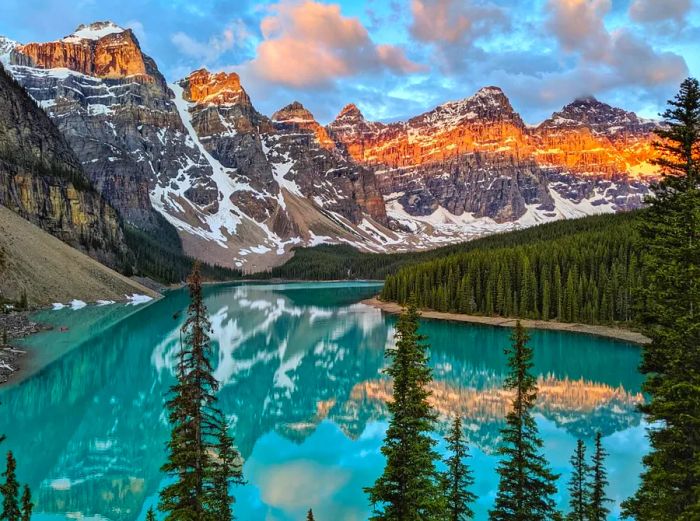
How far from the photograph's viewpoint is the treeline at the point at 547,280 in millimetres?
78938

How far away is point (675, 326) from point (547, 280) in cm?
7547

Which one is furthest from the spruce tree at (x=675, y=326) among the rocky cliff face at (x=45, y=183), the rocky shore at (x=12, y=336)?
the rocky cliff face at (x=45, y=183)

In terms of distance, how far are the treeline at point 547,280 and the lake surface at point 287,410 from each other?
10590 millimetres

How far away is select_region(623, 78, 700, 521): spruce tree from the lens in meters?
12.1

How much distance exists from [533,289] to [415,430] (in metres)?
78.5

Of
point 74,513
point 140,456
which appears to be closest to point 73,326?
point 140,456

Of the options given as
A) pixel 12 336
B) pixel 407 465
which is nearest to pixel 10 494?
pixel 407 465

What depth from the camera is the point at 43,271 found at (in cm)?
8725

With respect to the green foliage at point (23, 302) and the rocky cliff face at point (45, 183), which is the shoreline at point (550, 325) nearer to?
the green foliage at point (23, 302)

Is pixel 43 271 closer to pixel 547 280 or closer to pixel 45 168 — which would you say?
pixel 45 168

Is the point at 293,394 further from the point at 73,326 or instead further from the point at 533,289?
the point at 533,289

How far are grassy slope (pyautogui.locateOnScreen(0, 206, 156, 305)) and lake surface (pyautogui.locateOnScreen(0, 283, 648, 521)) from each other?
10062 mm

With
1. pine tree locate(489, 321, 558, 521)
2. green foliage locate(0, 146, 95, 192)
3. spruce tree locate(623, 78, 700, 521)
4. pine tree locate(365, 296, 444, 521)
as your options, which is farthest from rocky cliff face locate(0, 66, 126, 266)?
spruce tree locate(623, 78, 700, 521)

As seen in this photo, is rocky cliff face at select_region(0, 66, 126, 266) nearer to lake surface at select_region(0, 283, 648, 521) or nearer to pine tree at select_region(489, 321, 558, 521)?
lake surface at select_region(0, 283, 648, 521)
